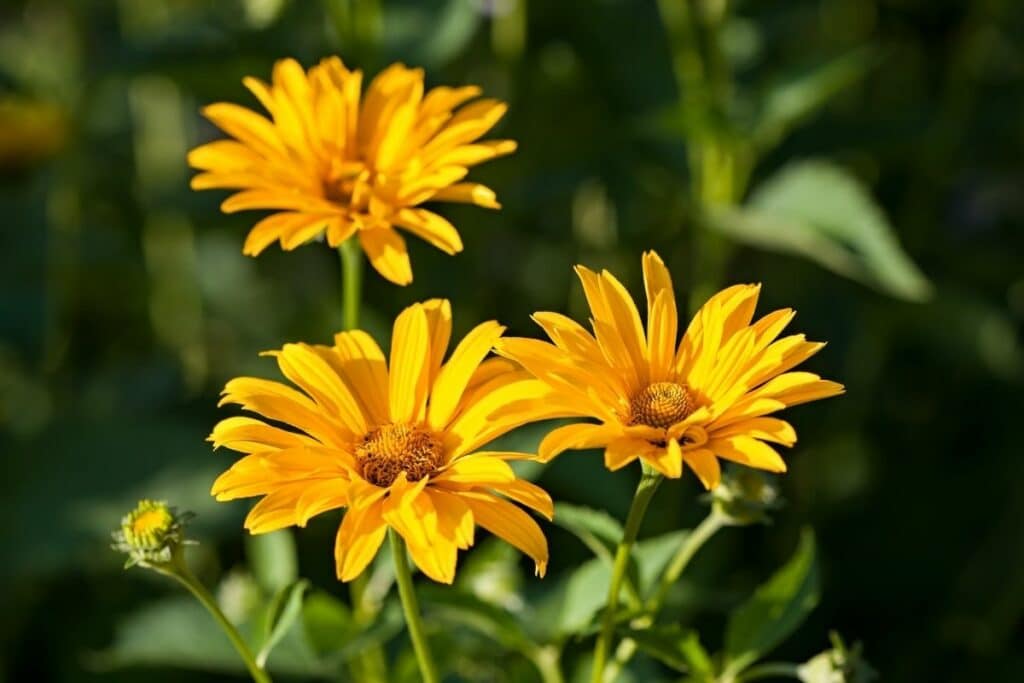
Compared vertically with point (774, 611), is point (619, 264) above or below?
above

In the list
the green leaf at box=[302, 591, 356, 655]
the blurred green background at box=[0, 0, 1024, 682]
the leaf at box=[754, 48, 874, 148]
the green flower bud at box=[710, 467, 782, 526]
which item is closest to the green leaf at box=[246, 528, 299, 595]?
the green leaf at box=[302, 591, 356, 655]

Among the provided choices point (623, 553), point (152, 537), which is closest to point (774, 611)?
point (623, 553)

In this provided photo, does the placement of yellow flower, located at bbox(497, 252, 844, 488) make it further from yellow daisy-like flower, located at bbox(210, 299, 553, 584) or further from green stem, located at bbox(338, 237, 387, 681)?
green stem, located at bbox(338, 237, 387, 681)

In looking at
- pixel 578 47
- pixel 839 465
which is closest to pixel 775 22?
pixel 578 47

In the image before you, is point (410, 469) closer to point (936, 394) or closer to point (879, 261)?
point (879, 261)

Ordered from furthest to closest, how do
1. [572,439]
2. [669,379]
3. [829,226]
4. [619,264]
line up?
[619,264], [829,226], [669,379], [572,439]

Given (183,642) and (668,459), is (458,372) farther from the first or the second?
(183,642)

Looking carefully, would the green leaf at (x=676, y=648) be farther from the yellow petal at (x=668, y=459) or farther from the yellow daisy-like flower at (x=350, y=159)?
the yellow daisy-like flower at (x=350, y=159)
